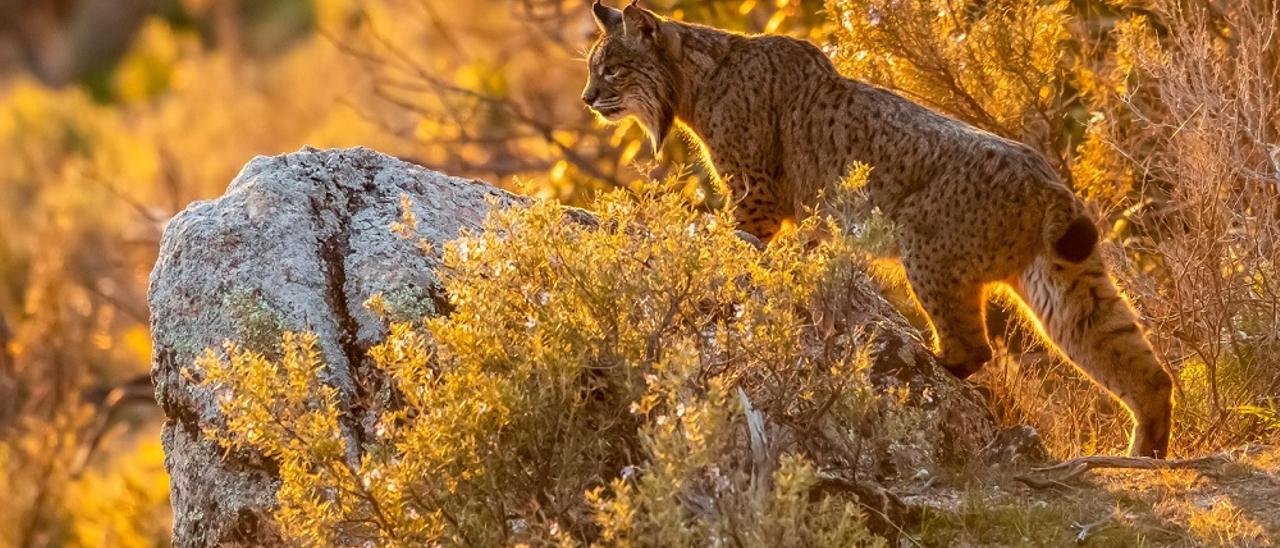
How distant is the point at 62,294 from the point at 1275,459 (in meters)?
9.32

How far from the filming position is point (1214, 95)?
7.11m

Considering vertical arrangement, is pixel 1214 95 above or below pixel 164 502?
below

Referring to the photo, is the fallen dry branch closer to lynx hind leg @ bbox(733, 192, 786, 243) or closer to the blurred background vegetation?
the blurred background vegetation

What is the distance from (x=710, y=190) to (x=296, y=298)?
388 cm

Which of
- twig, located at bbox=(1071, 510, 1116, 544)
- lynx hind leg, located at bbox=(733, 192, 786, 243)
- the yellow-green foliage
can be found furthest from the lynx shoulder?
twig, located at bbox=(1071, 510, 1116, 544)

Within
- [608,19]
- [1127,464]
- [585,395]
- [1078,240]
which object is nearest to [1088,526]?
[1127,464]

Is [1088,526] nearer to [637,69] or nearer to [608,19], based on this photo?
[637,69]

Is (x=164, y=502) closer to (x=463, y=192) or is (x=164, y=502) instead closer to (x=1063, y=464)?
(x=463, y=192)

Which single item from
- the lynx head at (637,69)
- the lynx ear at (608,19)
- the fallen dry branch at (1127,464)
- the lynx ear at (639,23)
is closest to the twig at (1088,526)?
the fallen dry branch at (1127,464)

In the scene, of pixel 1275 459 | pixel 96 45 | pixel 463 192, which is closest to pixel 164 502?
pixel 463 192

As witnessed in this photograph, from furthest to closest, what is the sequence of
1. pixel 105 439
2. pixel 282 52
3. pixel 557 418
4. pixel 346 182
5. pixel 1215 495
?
pixel 282 52 → pixel 105 439 → pixel 346 182 → pixel 1215 495 → pixel 557 418

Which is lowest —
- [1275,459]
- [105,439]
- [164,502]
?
[1275,459]

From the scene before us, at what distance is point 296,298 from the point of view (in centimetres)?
638

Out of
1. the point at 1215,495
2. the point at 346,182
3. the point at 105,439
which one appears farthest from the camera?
the point at 105,439
